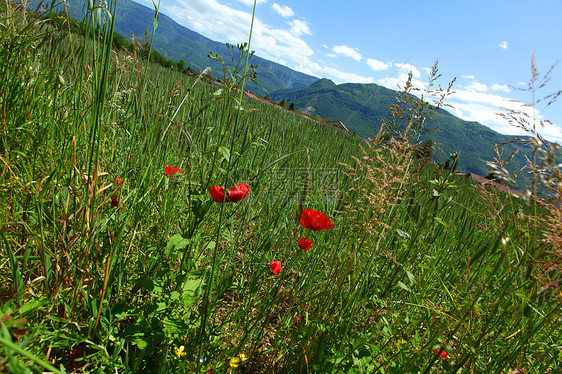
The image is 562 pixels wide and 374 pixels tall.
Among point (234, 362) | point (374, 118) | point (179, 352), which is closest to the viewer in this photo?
point (179, 352)

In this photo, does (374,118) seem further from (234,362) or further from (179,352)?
(179,352)

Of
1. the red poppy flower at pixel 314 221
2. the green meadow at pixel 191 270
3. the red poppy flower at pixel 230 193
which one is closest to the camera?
the green meadow at pixel 191 270

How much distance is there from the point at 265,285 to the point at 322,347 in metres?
0.57

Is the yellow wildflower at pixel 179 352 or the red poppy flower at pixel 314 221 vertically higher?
the red poppy flower at pixel 314 221

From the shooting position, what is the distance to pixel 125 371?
0.79 meters

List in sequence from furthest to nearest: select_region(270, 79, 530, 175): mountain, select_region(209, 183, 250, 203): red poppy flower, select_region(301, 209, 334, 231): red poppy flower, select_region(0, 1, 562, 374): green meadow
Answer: select_region(270, 79, 530, 175): mountain < select_region(301, 209, 334, 231): red poppy flower < select_region(209, 183, 250, 203): red poppy flower < select_region(0, 1, 562, 374): green meadow

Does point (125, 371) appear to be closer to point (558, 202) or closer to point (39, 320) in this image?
point (39, 320)

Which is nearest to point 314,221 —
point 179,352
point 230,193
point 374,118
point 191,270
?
point 230,193

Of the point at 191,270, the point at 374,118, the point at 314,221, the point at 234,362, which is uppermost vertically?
the point at 374,118

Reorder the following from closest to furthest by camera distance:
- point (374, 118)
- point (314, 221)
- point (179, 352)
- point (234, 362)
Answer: point (179, 352) → point (234, 362) → point (314, 221) → point (374, 118)

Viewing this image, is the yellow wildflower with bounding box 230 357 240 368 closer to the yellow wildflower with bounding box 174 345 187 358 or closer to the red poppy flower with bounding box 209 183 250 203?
the yellow wildflower with bounding box 174 345 187 358

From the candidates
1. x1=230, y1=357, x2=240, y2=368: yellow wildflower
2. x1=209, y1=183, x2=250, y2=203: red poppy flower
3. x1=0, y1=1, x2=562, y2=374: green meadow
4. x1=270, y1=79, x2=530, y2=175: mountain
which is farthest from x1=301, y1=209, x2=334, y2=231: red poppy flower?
x1=270, y1=79, x2=530, y2=175: mountain

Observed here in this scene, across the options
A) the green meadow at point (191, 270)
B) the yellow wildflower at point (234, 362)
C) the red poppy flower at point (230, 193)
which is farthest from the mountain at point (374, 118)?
the yellow wildflower at point (234, 362)

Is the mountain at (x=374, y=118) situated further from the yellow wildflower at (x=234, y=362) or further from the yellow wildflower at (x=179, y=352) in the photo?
the yellow wildflower at (x=179, y=352)
